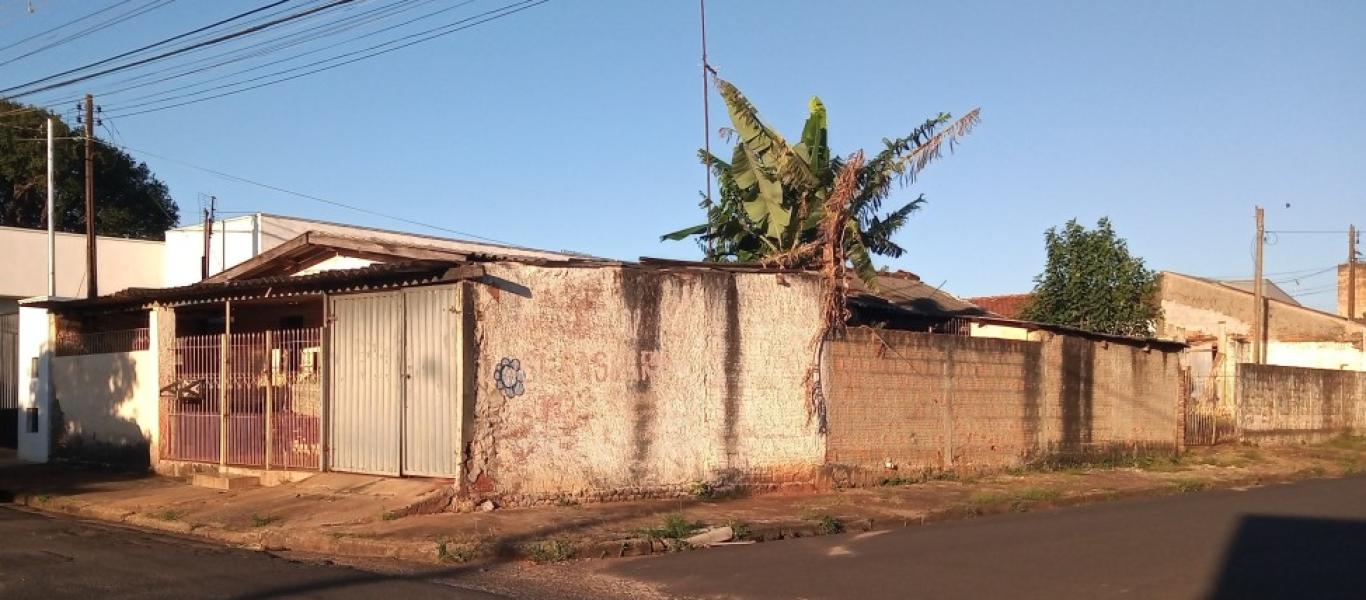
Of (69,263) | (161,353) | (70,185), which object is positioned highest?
(70,185)

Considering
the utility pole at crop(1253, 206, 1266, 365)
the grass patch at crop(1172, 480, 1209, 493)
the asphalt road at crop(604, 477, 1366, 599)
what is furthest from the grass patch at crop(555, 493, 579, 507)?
the utility pole at crop(1253, 206, 1266, 365)

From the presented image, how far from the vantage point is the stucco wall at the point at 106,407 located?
18.0 metres

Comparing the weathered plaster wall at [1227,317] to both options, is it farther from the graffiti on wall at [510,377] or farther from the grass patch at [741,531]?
the graffiti on wall at [510,377]

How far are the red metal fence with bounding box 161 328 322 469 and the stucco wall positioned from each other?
2.10ft

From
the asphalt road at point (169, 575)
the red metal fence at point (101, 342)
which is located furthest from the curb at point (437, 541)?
the red metal fence at point (101, 342)

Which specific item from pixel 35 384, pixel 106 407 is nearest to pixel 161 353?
pixel 106 407

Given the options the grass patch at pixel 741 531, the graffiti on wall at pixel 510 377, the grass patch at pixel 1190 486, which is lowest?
the grass patch at pixel 1190 486

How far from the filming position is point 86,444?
19.2 meters

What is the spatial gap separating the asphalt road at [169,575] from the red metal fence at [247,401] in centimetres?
357

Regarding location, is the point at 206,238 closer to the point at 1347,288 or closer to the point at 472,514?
the point at 472,514

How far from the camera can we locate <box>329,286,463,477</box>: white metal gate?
44.7ft

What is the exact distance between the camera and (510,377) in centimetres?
1355

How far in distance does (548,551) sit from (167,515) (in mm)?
5667

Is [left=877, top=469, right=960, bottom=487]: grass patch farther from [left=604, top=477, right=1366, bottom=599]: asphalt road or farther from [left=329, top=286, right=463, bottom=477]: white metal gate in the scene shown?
[left=329, top=286, right=463, bottom=477]: white metal gate
